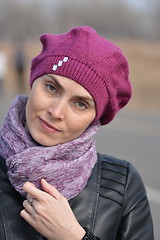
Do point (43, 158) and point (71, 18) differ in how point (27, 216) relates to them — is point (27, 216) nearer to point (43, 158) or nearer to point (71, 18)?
point (43, 158)

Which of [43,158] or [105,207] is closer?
[43,158]

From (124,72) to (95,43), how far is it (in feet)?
0.60

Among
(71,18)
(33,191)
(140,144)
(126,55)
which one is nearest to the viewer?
(33,191)

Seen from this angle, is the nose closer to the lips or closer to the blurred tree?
the lips

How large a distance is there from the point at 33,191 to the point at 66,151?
0.83ft

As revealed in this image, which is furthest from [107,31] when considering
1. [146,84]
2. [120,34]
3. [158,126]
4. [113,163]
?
[113,163]

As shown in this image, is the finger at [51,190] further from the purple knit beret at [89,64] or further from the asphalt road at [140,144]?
the asphalt road at [140,144]

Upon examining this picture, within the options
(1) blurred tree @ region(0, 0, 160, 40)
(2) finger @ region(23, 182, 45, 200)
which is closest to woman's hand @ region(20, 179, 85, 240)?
(2) finger @ region(23, 182, 45, 200)

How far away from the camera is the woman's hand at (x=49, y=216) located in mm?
1954

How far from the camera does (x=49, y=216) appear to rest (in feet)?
6.43

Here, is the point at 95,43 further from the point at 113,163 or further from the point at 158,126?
the point at 158,126

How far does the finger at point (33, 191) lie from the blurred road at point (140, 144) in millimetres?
3026

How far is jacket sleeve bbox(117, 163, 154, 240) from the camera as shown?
2281 mm

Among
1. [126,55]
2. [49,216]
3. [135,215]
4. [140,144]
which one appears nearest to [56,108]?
[49,216]
